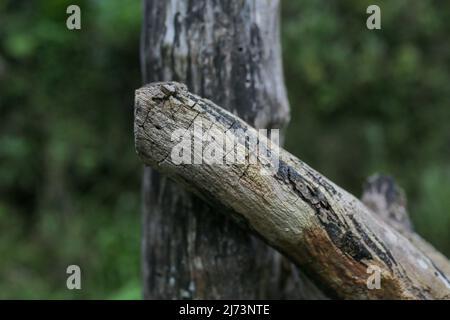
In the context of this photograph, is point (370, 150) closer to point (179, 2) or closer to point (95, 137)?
→ point (95, 137)

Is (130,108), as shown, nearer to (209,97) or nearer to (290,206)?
(209,97)

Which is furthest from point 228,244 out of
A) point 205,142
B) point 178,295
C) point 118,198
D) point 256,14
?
point 118,198

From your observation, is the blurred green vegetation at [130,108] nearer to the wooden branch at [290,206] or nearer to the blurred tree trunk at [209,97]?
the blurred tree trunk at [209,97]

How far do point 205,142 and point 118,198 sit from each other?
350 centimetres

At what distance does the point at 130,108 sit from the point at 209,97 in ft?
9.97

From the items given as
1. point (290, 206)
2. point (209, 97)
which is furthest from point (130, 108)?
point (290, 206)

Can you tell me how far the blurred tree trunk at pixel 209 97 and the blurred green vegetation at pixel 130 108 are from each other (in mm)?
2483

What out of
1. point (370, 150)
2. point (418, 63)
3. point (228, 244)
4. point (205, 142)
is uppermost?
point (418, 63)

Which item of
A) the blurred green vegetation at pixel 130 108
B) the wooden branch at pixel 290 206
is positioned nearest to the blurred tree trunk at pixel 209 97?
the wooden branch at pixel 290 206

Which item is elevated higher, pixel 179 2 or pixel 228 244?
pixel 179 2

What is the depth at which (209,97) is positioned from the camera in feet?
7.12

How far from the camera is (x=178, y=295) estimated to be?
2.27 meters

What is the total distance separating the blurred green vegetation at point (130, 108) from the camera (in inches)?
192
